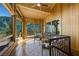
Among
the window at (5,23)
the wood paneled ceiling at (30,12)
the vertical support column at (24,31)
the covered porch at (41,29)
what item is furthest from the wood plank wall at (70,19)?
the window at (5,23)

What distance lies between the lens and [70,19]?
11.7 ft

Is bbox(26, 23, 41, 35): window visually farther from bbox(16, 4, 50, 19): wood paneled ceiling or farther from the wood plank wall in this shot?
the wood plank wall

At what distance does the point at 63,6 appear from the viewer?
10.3ft

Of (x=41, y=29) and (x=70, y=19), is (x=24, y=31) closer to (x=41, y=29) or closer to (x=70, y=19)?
(x=41, y=29)

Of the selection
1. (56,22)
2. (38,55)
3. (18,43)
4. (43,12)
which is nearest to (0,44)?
(18,43)

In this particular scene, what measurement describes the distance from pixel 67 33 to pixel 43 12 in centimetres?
86

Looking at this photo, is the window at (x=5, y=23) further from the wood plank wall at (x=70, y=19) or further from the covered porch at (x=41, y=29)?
the wood plank wall at (x=70, y=19)

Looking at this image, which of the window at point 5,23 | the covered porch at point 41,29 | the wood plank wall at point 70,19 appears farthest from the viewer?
the wood plank wall at point 70,19

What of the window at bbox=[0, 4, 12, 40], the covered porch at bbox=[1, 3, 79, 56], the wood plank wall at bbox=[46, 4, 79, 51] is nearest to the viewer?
the window at bbox=[0, 4, 12, 40]

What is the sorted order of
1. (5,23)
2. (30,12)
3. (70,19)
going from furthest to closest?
(70,19) → (30,12) → (5,23)

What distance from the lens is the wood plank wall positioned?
334 cm

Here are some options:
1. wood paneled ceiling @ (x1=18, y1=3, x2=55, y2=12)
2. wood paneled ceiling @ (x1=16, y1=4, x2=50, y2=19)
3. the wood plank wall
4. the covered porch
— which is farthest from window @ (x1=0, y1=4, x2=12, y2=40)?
the wood plank wall

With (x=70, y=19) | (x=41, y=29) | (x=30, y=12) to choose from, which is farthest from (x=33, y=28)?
(x=70, y=19)

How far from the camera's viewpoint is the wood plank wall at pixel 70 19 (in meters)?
3.34
